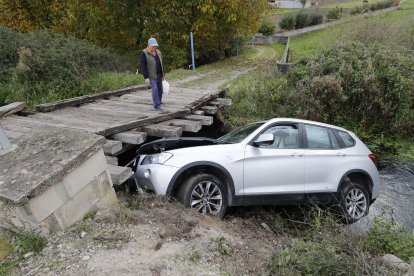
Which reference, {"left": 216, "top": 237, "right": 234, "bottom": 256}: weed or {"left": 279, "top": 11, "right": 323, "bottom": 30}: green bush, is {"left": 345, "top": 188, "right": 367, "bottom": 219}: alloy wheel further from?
{"left": 279, "top": 11, "right": 323, "bottom": 30}: green bush

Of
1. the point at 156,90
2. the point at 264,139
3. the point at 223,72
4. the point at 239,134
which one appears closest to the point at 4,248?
the point at 264,139

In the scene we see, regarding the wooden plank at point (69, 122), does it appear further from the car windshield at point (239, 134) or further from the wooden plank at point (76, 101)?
the car windshield at point (239, 134)

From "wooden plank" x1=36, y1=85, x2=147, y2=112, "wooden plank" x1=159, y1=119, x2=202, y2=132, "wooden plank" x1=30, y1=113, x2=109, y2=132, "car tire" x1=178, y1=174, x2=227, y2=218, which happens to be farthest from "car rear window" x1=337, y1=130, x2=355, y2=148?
"wooden plank" x1=36, y1=85, x2=147, y2=112

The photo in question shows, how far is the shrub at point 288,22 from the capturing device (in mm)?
35081

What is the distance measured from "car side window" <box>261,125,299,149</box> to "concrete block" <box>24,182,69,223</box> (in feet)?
11.5

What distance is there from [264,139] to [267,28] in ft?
95.0

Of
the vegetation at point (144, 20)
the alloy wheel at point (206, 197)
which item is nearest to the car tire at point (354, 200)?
the alloy wheel at point (206, 197)

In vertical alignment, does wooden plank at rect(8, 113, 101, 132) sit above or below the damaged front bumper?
above

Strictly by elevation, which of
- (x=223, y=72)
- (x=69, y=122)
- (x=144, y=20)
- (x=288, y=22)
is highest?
(x=144, y=20)

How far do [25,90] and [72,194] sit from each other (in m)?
9.59

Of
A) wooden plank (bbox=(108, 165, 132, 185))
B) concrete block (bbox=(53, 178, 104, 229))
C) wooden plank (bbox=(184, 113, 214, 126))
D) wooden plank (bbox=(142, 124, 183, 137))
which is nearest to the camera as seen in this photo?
concrete block (bbox=(53, 178, 104, 229))

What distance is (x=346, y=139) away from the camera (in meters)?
7.21

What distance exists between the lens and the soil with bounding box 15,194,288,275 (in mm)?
3996

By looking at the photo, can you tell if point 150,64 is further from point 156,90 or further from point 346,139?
point 346,139
